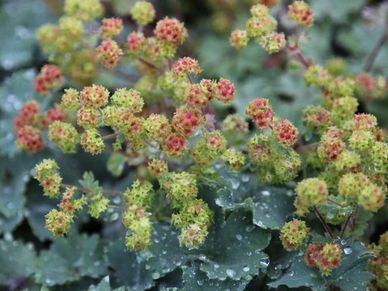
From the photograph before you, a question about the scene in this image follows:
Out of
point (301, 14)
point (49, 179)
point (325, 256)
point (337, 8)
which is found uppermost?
point (301, 14)

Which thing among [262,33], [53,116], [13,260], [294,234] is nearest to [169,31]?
[262,33]

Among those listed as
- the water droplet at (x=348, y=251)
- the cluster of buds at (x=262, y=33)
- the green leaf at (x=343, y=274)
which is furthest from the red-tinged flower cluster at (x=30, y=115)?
the water droplet at (x=348, y=251)

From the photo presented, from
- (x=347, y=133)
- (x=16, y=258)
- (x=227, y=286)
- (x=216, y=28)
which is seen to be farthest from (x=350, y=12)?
(x=16, y=258)

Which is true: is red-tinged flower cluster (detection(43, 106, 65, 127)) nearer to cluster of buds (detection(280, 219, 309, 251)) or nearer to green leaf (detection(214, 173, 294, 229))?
green leaf (detection(214, 173, 294, 229))

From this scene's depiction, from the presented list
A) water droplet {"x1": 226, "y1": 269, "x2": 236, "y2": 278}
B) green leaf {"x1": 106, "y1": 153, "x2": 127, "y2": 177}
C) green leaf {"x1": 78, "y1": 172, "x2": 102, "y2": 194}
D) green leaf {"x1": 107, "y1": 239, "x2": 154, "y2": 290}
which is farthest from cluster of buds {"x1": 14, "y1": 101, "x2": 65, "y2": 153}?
water droplet {"x1": 226, "y1": 269, "x2": 236, "y2": 278}

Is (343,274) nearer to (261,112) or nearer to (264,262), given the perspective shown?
(264,262)

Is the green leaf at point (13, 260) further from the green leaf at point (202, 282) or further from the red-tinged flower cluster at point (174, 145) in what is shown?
the red-tinged flower cluster at point (174, 145)

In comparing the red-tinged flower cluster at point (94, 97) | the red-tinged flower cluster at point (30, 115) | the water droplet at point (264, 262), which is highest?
the red-tinged flower cluster at point (94, 97)

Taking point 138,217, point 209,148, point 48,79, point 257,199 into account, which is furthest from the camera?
point 48,79
